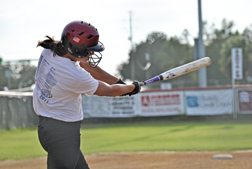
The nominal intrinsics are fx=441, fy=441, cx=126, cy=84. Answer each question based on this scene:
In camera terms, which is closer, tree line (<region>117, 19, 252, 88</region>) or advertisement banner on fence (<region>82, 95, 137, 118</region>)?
advertisement banner on fence (<region>82, 95, 137, 118</region>)

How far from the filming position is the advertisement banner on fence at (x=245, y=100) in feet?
81.2

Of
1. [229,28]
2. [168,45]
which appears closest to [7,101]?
[168,45]

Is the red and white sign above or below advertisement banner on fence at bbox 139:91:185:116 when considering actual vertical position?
above

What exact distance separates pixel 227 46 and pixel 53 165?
6572 cm

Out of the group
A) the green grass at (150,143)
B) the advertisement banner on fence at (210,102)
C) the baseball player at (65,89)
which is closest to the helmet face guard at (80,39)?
the baseball player at (65,89)

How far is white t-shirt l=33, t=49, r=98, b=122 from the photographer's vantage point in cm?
432

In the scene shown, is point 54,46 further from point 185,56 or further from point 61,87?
point 185,56

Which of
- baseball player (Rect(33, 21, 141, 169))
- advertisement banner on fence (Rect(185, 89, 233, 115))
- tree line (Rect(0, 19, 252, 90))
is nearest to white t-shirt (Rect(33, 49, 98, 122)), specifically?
baseball player (Rect(33, 21, 141, 169))

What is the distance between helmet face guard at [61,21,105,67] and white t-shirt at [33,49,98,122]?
0.13m

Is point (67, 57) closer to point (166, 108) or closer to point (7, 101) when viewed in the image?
point (7, 101)

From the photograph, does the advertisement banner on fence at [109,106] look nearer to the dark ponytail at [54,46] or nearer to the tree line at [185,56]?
the dark ponytail at [54,46]

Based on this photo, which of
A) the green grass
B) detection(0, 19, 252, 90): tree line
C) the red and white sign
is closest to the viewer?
the green grass

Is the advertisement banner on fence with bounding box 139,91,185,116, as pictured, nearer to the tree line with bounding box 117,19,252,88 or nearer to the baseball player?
the baseball player

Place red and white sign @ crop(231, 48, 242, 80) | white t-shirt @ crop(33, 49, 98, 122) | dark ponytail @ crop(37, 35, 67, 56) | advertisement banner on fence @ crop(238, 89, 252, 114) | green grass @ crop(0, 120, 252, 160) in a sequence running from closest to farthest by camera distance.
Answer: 1. white t-shirt @ crop(33, 49, 98, 122)
2. dark ponytail @ crop(37, 35, 67, 56)
3. green grass @ crop(0, 120, 252, 160)
4. advertisement banner on fence @ crop(238, 89, 252, 114)
5. red and white sign @ crop(231, 48, 242, 80)
